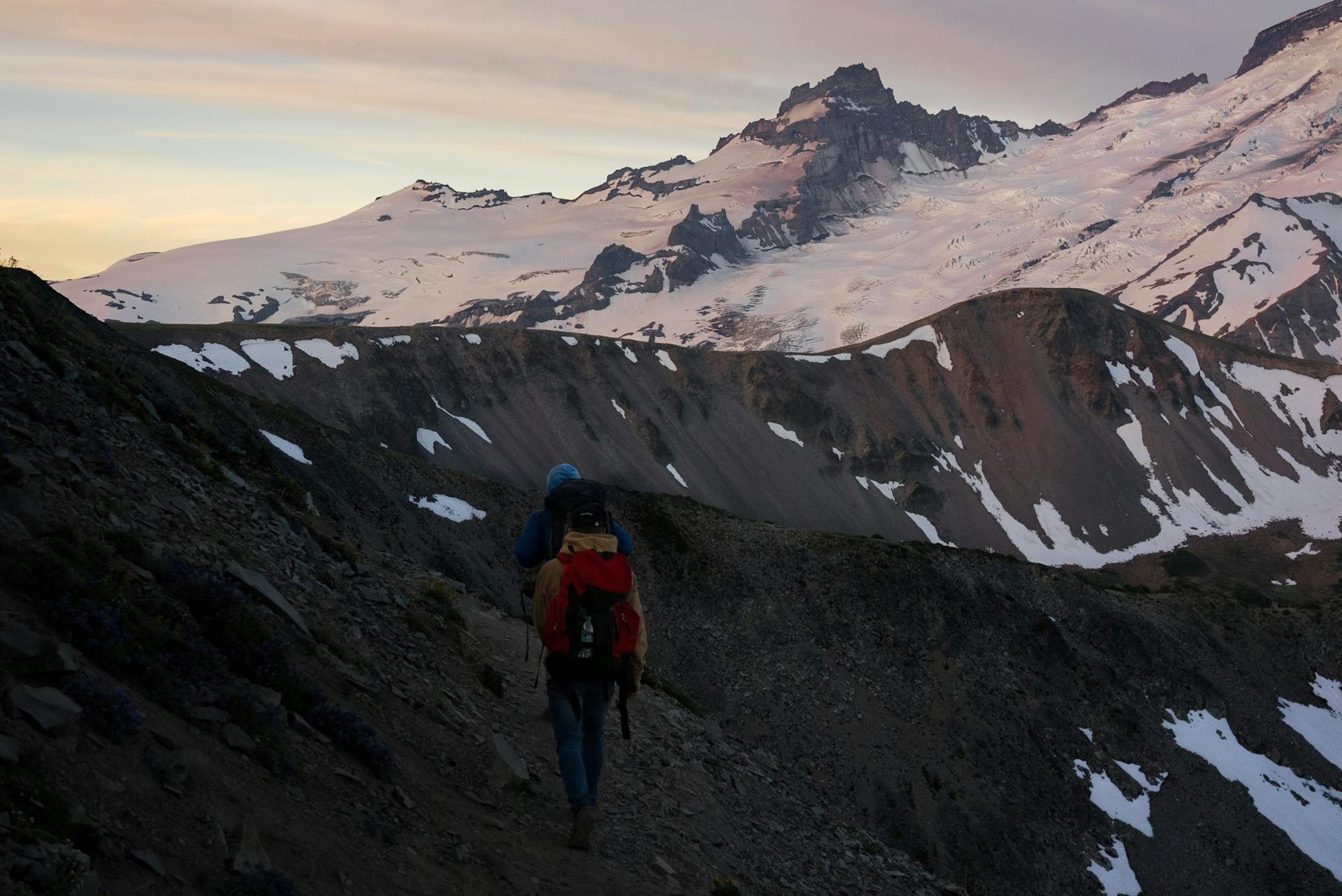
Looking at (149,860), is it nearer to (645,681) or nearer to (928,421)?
(645,681)

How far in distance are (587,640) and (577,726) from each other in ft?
3.70

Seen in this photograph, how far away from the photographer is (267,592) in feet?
47.7

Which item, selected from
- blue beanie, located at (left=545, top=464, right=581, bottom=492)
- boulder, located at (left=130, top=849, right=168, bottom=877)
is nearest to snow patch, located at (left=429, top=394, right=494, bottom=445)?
blue beanie, located at (left=545, top=464, right=581, bottom=492)

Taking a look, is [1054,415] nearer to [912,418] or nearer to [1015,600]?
[912,418]

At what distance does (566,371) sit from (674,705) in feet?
365

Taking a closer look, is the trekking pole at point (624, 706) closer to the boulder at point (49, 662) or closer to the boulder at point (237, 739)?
the boulder at point (237, 739)

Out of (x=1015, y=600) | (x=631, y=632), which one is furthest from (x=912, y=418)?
(x=631, y=632)

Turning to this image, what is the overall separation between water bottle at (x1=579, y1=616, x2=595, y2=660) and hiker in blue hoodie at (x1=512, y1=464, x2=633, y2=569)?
A: 102 centimetres

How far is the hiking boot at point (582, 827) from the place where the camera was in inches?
506

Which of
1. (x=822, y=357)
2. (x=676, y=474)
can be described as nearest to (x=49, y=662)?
(x=676, y=474)

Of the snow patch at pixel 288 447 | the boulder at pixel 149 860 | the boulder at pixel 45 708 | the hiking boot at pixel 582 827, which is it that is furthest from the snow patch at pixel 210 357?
the boulder at pixel 149 860

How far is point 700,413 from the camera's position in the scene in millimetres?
142750

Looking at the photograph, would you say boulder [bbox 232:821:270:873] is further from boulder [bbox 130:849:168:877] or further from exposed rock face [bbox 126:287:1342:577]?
exposed rock face [bbox 126:287:1342:577]

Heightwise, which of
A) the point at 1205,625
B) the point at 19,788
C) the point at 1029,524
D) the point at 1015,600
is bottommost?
the point at 1029,524
